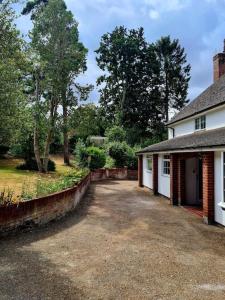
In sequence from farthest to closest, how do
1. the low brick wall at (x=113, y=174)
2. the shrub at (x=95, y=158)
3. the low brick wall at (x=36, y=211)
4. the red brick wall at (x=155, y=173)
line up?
the shrub at (x=95, y=158), the low brick wall at (x=113, y=174), the red brick wall at (x=155, y=173), the low brick wall at (x=36, y=211)

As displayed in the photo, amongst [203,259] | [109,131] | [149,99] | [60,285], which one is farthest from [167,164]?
[149,99]

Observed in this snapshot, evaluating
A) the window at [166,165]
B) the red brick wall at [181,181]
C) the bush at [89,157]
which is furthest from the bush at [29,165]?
the red brick wall at [181,181]

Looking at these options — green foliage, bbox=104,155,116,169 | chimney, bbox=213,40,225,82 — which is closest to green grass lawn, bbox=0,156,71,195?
green foliage, bbox=104,155,116,169

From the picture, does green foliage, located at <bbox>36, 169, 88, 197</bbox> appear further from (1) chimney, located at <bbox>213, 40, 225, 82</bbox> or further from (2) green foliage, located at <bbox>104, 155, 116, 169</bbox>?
(2) green foliage, located at <bbox>104, 155, 116, 169</bbox>

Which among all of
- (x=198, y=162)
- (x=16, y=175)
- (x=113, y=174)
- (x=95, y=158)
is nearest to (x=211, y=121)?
(x=198, y=162)

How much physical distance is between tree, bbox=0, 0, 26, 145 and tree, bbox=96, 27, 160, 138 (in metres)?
39.1

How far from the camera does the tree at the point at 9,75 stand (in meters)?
11.7

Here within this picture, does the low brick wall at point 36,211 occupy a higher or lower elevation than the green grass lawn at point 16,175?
lower

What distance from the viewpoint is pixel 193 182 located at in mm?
16703

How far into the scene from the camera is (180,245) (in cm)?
925

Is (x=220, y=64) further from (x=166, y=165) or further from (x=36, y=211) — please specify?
(x=36, y=211)

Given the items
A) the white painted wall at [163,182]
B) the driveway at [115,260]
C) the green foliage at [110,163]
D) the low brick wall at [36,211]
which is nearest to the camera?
the driveway at [115,260]

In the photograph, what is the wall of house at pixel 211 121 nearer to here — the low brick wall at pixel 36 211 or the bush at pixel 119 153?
the low brick wall at pixel 36 211

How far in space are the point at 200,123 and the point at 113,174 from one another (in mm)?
16172
